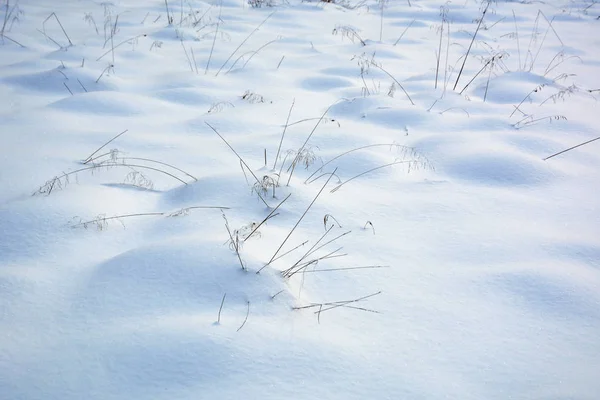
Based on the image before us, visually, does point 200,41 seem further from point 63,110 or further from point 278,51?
point 63,110

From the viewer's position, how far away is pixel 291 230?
1683 mm

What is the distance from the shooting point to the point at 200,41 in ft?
13.7

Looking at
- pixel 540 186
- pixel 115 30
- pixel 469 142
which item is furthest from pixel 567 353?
pixel 115 30

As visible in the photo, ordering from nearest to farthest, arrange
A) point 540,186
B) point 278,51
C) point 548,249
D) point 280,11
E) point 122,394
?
1. point 122,394
2. point 548,249
3. point 540,186
4. point 278,51
5. point 280,11

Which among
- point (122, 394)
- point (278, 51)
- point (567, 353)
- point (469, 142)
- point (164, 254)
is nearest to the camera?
point (122, 394)

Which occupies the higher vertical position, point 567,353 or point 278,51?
point 278,51

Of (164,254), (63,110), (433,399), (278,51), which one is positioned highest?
(278,51)

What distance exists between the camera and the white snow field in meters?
1.15

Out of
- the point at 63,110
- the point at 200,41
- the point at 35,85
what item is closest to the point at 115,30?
the point at 200,41

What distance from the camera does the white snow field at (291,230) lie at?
115cm

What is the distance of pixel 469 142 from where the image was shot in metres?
2.46

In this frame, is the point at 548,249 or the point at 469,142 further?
the point at 469,142

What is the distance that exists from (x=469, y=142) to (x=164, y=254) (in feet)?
5.68

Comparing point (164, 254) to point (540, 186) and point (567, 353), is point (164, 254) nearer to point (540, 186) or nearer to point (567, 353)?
point (567, 353)
